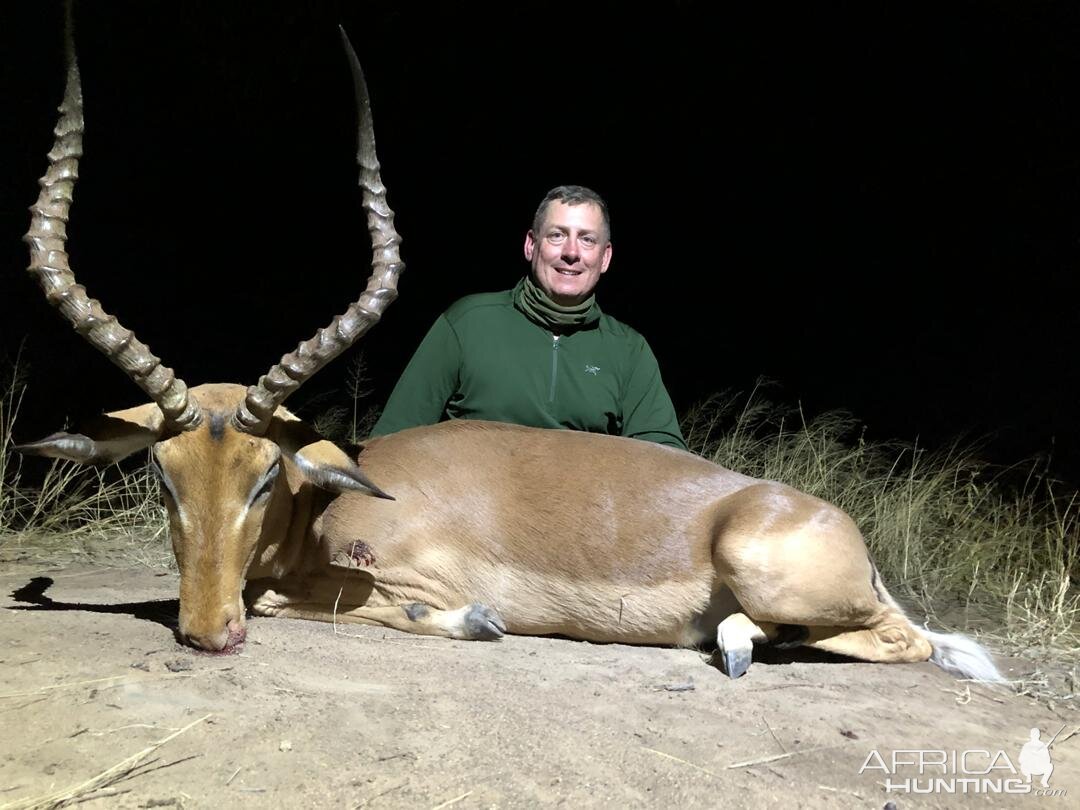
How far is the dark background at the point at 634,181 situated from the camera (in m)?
9.84

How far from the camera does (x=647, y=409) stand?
19.0 ft

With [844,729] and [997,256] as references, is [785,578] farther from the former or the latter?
[997,256]

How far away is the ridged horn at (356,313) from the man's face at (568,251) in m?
1.75

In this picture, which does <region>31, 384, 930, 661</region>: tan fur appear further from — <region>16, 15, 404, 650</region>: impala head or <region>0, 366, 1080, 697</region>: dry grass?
<region>0, 366, 1080, 697</region>: dry grass

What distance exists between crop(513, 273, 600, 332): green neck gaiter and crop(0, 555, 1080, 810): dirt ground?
7.10 ft

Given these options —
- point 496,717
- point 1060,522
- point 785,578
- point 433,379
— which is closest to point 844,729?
point 785,578

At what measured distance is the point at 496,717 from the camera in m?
2.99

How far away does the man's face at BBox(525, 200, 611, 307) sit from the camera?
557 cm

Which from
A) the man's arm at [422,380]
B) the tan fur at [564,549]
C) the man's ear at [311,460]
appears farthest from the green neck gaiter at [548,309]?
the man's ear at [311,460]

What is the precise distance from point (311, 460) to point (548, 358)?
1955 millimetres

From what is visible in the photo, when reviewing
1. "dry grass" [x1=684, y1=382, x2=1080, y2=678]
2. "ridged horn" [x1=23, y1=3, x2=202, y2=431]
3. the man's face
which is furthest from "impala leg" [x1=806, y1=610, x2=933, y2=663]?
"ridged horn" [x1=23, y1=3, x2=202, y2=431]

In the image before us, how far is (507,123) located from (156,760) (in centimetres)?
1030

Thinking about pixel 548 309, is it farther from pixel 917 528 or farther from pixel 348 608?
pixel 917 528

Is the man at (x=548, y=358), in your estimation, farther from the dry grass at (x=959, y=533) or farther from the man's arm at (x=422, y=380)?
the dry grass at (x=959, y=533)
